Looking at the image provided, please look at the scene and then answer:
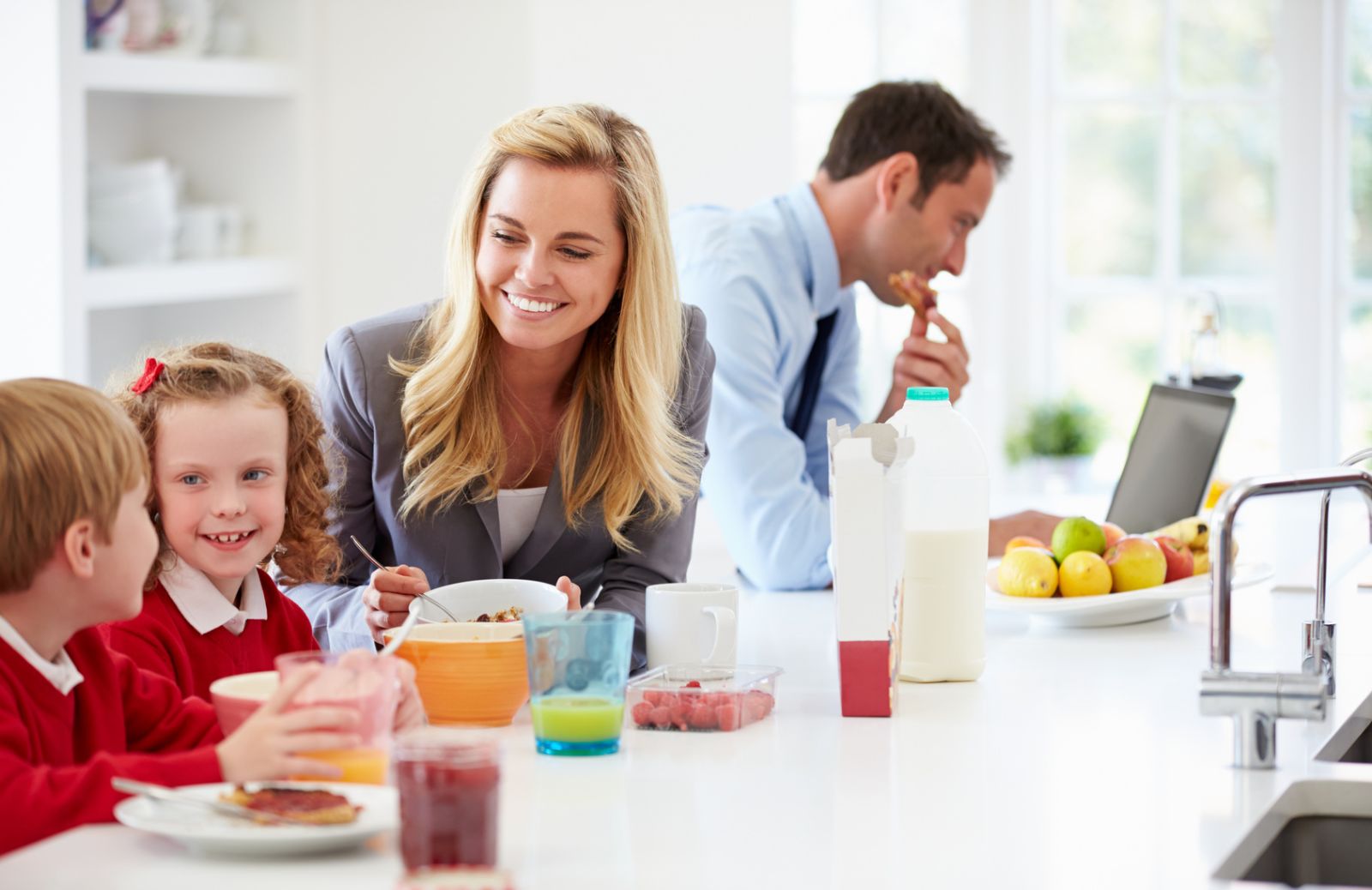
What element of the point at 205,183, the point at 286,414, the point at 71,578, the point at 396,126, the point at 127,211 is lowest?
the point at 71,578

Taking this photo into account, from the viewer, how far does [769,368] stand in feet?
8.43

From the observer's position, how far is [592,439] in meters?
1.91

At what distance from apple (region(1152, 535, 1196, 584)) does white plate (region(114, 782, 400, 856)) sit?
4.16 ft

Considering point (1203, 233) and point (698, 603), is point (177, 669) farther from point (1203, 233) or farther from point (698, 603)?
point (1203, 233)

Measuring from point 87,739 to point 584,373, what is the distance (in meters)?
0.83

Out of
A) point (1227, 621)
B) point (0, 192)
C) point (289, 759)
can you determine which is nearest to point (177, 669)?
point (289, 759)

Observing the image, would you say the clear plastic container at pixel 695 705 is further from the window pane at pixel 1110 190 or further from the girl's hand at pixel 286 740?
the window pane at pixel 1110 190

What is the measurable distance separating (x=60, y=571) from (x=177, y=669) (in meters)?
0.32

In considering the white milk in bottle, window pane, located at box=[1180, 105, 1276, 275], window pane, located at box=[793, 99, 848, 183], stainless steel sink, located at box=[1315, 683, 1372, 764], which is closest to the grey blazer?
the white milk in bottle

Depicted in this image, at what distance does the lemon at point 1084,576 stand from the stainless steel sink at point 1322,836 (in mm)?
687

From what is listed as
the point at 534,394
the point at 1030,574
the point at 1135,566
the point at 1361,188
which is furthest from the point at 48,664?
the point at 1361,188

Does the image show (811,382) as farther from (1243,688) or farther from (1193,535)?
(1243,688)

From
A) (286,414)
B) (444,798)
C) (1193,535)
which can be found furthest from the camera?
(1193,535)

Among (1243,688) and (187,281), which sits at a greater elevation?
(187,281)
